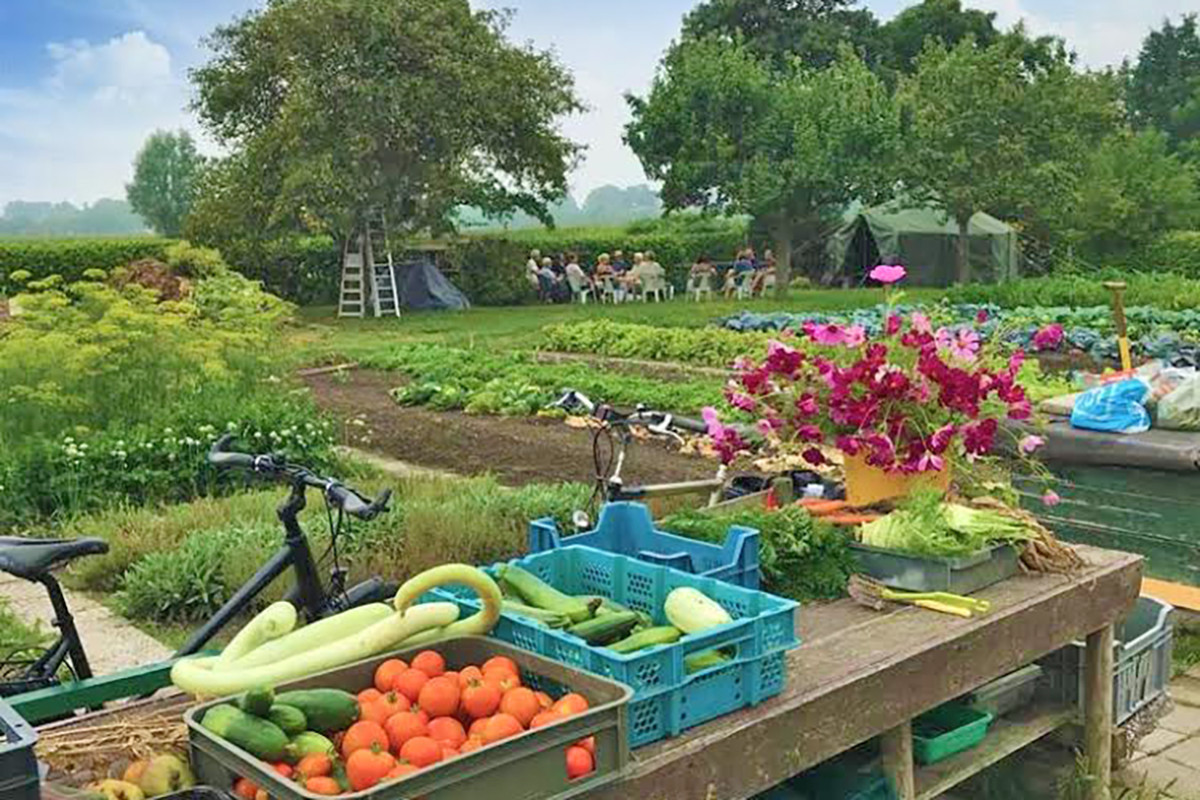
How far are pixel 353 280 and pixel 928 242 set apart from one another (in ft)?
44.7

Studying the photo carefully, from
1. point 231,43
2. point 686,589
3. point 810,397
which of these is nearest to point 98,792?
point 686,589

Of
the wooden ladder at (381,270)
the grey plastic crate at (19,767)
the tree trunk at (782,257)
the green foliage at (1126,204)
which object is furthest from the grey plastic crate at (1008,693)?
the green foliage at (1126,204)

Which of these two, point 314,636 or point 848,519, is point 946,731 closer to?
point 848,519

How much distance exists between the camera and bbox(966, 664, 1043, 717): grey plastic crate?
386cm

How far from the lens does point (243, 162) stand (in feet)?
78.6

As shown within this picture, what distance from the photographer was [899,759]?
3230mm

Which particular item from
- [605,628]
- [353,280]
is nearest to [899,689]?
[605,628]

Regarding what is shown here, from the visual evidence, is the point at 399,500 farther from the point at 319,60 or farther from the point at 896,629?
the point at 319,60

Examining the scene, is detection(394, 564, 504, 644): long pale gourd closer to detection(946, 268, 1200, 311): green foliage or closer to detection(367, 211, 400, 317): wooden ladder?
detection(946, 268, 1200, 311): green foliage

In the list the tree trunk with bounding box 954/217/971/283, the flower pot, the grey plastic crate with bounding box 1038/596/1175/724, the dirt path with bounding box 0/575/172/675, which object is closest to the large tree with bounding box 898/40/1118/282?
the tree trunk with bounding box 954/217/971/283

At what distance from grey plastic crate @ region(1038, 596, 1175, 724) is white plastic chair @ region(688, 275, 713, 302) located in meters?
24.9

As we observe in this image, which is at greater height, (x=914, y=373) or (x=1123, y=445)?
(x=914, y=373)

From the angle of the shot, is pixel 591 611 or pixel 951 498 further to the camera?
pixel 951 498

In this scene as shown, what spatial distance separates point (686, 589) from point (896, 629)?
2.25 feet
